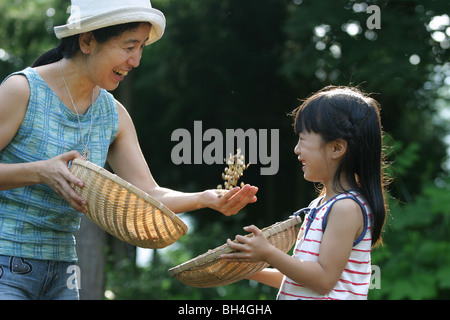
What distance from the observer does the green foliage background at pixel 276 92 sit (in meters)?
5.49

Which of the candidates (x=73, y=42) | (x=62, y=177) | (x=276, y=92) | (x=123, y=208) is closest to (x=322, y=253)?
(x=123, y=208)

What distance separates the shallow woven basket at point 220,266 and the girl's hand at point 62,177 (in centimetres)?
Answer: 44

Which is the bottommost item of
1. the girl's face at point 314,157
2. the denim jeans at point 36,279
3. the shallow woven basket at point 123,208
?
the denim jeans at point 36,279

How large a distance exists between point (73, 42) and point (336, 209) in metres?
1.24

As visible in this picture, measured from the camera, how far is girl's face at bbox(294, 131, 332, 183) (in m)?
2.14

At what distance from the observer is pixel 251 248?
1.90 meters

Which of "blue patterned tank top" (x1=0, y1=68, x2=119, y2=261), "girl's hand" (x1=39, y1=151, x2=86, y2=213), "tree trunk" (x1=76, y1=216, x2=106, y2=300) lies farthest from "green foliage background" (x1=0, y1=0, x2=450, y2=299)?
"girl's hand" (x1=39, y1=151, x2=86, y2=213)

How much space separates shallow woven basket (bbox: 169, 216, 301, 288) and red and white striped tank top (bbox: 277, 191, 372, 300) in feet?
0.37

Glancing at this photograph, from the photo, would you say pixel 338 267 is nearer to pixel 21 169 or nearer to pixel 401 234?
pixel 21 169

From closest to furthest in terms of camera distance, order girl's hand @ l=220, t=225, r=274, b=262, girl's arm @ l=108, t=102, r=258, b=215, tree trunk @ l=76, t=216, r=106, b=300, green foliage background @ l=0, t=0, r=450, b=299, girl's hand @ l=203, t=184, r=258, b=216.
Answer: girl's hand @ l=220, t=225, r=274, b=262
girl's hand @ l=203, t=184, r=258, b=216
girl's arm @ l=108, t=102, r=258, b=215
tree trunk @ l=76, t=216, r=106, b=300
green foliage background @ l=0, t=0, r=450, b=299

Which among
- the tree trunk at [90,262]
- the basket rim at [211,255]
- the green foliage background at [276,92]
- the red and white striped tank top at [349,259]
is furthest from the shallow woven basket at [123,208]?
the green foliage background at [276,92]

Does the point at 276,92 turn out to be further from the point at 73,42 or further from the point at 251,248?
the point at 251,248

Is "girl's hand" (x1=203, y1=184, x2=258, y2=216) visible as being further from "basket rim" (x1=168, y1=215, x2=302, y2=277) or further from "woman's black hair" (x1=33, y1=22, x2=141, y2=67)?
"woman's black hair" (x1=33, y1=22, x2=141, y2=67)

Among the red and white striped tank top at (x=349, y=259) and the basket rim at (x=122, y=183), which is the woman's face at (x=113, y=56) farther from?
the red and white striped tank top at (x=349, y=259)
